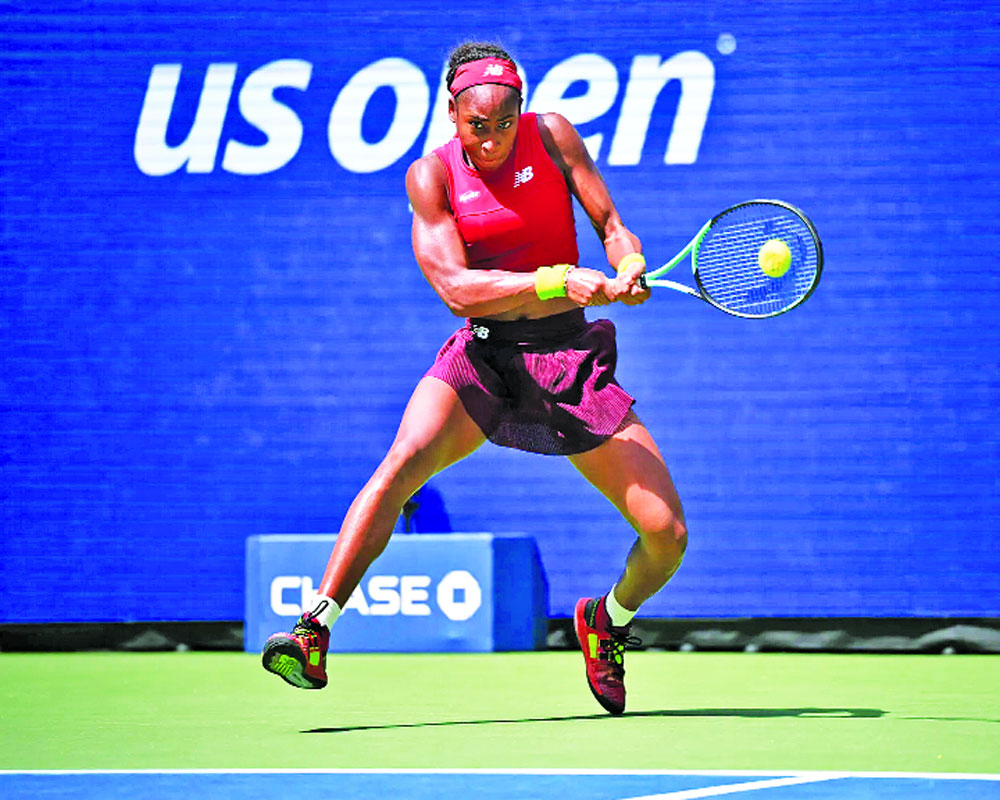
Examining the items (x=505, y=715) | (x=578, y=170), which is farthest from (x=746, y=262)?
(x=505, y=715)

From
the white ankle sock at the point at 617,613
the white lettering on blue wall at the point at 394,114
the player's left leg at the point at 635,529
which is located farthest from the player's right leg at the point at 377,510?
the white lettering on blue wall at the point at 394,114

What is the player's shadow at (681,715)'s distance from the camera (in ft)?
16.1

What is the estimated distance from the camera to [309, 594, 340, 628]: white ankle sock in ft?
15.6

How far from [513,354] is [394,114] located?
306 cm

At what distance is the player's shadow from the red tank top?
1.31 meters

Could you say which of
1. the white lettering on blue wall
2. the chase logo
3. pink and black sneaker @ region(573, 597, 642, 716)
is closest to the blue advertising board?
the chase logo

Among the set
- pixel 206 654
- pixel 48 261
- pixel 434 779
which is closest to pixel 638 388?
pixel 206 654

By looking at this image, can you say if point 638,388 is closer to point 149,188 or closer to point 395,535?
point 395,535

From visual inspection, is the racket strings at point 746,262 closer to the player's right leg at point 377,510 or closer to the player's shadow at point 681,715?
the player's right leg at point 377,510

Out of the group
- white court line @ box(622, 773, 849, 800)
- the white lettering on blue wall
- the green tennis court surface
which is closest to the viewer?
white court line @ box(622, 773, 849, 800)

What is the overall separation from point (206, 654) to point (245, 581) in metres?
0.37

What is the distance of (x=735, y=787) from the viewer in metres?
3.64

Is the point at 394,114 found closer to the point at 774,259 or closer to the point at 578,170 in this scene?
the point at 578,170

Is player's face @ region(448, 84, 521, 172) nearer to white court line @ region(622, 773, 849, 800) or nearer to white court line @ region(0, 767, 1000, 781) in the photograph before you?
white court line @ region(0, 767, 1000, 781)
